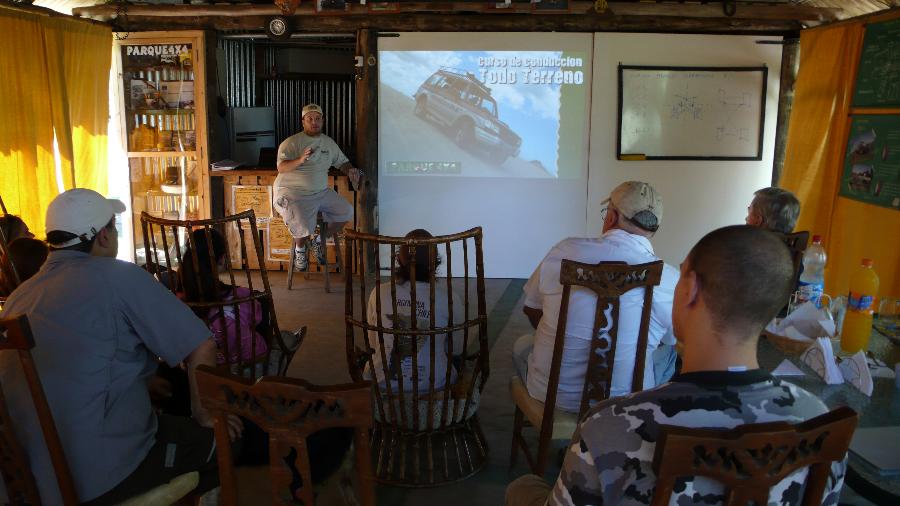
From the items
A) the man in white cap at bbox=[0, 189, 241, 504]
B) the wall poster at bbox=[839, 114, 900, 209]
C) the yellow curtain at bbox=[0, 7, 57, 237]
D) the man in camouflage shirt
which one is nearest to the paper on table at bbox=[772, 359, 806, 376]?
the man in camouflage shirt

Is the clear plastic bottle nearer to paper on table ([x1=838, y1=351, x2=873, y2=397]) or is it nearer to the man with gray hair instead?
the man with gray hair

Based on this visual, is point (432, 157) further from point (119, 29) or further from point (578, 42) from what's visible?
point (119, 29)

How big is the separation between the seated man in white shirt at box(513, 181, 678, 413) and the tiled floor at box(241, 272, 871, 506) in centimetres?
51

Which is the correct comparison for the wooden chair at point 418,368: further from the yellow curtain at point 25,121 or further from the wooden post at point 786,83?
the wooden post at point 786,83

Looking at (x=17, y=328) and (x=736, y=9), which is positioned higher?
(x=736, y=9)

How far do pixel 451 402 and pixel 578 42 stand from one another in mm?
3969

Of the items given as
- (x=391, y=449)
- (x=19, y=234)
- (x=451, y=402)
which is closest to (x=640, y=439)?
(x=451, y=402)

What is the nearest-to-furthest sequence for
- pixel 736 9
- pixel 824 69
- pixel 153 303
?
1. pixel 153 303
2. pixel 824 69
3. pixel 736 9

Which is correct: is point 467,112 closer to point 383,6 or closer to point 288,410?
point 383,6

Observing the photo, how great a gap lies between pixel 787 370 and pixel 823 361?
99 millimetres

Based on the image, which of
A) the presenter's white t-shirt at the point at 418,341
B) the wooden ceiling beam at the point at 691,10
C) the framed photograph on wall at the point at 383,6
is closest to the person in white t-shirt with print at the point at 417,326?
the presenter's white t-shirt at the point at 418,341

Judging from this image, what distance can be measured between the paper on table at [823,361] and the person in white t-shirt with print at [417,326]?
3.73 ft

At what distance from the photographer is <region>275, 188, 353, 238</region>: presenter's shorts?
5.45 m

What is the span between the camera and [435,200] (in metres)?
6.12
